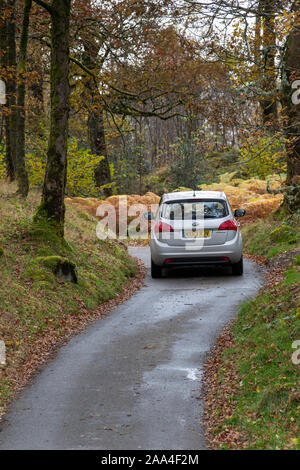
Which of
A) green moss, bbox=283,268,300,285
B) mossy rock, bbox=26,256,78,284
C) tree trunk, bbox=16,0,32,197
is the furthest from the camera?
tree trunk, bbox=16,0,32,197

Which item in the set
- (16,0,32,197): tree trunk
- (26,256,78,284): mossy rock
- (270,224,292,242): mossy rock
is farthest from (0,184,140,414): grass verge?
(270,224,292,242): mossy rock

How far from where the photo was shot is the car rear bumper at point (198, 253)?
532 inches

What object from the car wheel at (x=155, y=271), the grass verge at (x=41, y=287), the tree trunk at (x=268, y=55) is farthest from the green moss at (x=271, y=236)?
the grass verge at (x=41, y=287)

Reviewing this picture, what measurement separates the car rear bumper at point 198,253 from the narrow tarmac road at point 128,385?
79.4 inches

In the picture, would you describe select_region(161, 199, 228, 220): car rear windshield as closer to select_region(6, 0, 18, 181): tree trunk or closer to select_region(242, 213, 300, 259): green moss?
select_region(242, 213, 300, 259): green moss

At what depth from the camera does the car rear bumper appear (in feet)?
44.3

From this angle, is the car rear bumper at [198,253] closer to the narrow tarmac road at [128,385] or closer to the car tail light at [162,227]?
the car tail light at [162,227]

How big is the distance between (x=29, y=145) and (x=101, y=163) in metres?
3.98

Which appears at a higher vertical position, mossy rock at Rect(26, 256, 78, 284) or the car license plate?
the car license plate

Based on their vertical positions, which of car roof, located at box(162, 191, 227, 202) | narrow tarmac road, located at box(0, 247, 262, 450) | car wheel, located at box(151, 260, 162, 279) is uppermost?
car roof, located at box(162, 191, 227, 202)

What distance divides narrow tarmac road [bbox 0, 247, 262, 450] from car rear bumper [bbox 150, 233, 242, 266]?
6.62ft

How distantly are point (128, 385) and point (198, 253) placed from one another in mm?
7121
